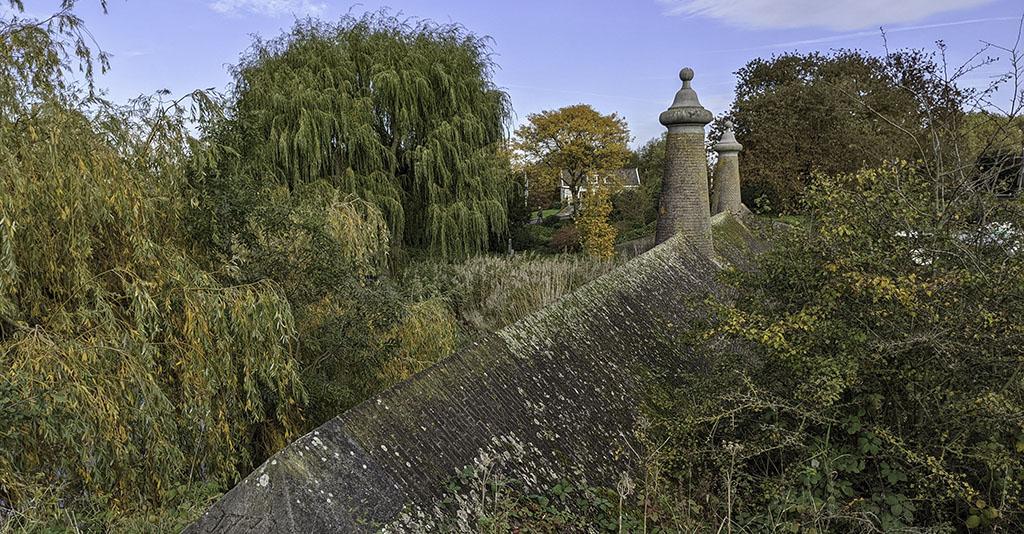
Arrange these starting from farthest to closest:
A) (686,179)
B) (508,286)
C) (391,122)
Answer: (391,122) < (508,286) < (686,179)

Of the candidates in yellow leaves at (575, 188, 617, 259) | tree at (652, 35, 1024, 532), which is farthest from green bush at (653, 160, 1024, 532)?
yellow leaves at (575, 188, 617, 259)

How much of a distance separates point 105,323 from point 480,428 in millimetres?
2863

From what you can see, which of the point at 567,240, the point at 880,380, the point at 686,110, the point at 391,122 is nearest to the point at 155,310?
the point at 880,380

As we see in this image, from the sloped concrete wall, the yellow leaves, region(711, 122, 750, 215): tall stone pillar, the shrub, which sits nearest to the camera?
the sloped concrete wall

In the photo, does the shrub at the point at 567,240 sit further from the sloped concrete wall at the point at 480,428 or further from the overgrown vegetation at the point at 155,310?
the sloped concrete wall at the point at 480,428

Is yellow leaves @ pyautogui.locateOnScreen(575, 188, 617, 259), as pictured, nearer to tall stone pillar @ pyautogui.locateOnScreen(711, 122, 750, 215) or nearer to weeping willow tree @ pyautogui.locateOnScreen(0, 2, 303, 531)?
tall stone pillar @ pyautogui.locateOnScreen(711, 122, 750, 215)

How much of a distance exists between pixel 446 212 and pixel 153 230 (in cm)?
1038

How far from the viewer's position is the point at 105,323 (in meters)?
4.63

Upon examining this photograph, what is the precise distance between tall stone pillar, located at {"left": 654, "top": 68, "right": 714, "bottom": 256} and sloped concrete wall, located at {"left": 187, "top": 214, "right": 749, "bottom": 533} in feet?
16.1

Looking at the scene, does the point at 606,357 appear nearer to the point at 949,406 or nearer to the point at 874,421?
the point at 874,421

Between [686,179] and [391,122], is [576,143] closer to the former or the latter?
[391,122]

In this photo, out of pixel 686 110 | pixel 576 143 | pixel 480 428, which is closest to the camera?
pixel 480 428

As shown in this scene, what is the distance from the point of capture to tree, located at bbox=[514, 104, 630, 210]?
29406 mm

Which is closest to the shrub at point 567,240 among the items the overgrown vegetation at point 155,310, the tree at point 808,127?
the tree at point 808,127
